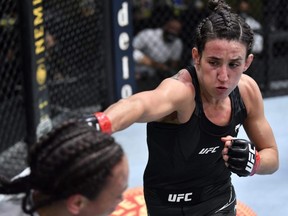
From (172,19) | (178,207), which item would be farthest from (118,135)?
(178,207)

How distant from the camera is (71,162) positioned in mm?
1024

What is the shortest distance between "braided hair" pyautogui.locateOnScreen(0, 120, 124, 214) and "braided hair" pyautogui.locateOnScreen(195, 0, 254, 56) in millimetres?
696

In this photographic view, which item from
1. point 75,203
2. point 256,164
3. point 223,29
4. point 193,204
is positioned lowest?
point 193,204

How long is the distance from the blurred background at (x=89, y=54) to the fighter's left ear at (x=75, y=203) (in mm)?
2181

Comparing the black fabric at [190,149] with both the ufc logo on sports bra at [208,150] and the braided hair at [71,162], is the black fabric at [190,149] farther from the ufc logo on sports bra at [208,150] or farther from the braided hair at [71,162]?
the braided hair at [71,162]

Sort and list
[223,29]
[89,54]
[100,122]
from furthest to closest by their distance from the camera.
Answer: [89,54], [223,29], [100,122]

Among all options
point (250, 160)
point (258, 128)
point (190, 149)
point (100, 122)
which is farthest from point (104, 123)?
point (258, 128)

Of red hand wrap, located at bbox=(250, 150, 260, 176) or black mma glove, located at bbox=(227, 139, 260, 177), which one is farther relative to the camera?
red hand wrap, located at bbox=(250, 150, 260, 176)

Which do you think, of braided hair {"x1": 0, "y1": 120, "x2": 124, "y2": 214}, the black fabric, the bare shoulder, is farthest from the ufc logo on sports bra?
braided hair {"x1": 0, "y1": 120, "x2": 124, "y2": 214}

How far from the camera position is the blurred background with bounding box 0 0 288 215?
10.4ft

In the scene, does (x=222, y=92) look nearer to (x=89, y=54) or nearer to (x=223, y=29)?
(x=223, y=29)

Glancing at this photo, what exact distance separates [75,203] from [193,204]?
86 centimetres

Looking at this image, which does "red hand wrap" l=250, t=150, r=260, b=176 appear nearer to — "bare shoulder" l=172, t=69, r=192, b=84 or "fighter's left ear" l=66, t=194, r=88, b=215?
"bare shoulder" l=172, t=69, r=192, b=84

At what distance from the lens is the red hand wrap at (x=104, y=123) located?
4.34ft
